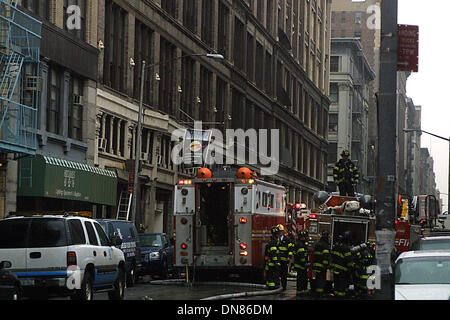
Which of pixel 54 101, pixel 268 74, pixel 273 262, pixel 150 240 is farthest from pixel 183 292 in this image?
pixel 268 74

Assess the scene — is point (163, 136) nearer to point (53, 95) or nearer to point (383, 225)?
point (53, 95)

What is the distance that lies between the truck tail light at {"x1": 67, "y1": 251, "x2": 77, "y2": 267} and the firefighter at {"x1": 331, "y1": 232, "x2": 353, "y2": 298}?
22.4ft

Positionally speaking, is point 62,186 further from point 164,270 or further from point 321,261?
point 321,261

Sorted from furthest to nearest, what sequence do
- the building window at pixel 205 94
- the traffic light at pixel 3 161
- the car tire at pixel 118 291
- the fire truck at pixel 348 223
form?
the building window at pixel 205 94
the traffic light at pixel 3 161
the fire truck at pixel 348 223
the car tire at pixel 118 291

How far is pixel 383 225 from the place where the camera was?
16.3 m

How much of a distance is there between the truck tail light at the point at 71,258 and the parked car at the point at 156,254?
41.5 feet

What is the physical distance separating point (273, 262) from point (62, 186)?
41.2 feet

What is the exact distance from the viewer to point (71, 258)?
58.9 ft

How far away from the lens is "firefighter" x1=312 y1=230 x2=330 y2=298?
22516mm

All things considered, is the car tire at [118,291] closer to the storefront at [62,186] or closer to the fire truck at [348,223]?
the fire truck at [348,223]

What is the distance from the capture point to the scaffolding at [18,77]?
28.5 meters

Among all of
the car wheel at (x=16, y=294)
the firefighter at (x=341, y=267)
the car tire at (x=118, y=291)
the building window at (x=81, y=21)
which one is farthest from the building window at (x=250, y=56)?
the car wheel at (x=16, y=294)

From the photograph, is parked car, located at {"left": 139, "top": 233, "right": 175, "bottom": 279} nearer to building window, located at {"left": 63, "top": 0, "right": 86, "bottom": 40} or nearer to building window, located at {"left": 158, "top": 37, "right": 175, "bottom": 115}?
building window, located at {"left": 63, "top": 0, "right": 86, "bottom": 40}

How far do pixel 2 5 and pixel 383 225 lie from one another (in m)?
17.7
